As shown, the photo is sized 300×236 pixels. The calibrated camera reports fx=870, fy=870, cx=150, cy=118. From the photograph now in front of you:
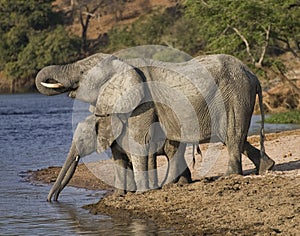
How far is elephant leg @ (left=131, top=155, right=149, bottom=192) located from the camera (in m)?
11.5

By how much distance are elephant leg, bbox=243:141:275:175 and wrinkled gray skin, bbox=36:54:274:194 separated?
60 centimetres

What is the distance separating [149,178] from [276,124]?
604 inches

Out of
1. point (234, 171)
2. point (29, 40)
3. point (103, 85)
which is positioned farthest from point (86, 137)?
point (29, 40)

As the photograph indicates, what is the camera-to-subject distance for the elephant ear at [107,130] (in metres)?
11.5

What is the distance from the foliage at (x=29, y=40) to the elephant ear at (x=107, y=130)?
59.6 m

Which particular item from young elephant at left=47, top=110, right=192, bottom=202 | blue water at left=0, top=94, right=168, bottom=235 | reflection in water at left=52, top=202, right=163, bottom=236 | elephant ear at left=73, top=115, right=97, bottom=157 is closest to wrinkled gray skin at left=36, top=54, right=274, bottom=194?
young elephant at left=47, top=110, right=192, bottom=202

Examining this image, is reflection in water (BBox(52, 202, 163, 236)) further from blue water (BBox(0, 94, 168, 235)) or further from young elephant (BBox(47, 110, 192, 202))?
young elephant (BBox(47, 110, 192, 202))

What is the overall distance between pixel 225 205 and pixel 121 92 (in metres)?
2.22

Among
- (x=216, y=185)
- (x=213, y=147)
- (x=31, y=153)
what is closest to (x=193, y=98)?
(x=216, y=185)

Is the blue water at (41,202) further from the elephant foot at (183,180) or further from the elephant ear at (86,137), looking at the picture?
the elephant foot at (183,180)

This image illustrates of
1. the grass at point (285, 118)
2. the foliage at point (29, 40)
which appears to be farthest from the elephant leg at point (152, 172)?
the foliage at point (29, 40)

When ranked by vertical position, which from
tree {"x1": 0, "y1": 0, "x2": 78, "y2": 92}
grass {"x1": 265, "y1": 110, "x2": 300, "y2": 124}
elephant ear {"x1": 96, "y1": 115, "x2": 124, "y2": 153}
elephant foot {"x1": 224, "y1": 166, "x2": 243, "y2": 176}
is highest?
elephant ear {"x1": 96, "y1": 115, "x2": 124, "y2": 153}

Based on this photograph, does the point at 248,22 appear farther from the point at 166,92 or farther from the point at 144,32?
the point at 144,32

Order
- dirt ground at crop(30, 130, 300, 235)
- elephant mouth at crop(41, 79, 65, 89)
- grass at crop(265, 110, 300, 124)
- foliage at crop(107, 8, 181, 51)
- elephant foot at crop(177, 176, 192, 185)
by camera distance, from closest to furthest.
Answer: dirt ground at crop(30, 130, 300, 235), elephant mouth at crop(41, 79, 65, 89), elephant foot at crop(177, 176, 192, 185), grass at crop(265, 110, 300, 124), foliage at crop(107, 8, 181, 51)
